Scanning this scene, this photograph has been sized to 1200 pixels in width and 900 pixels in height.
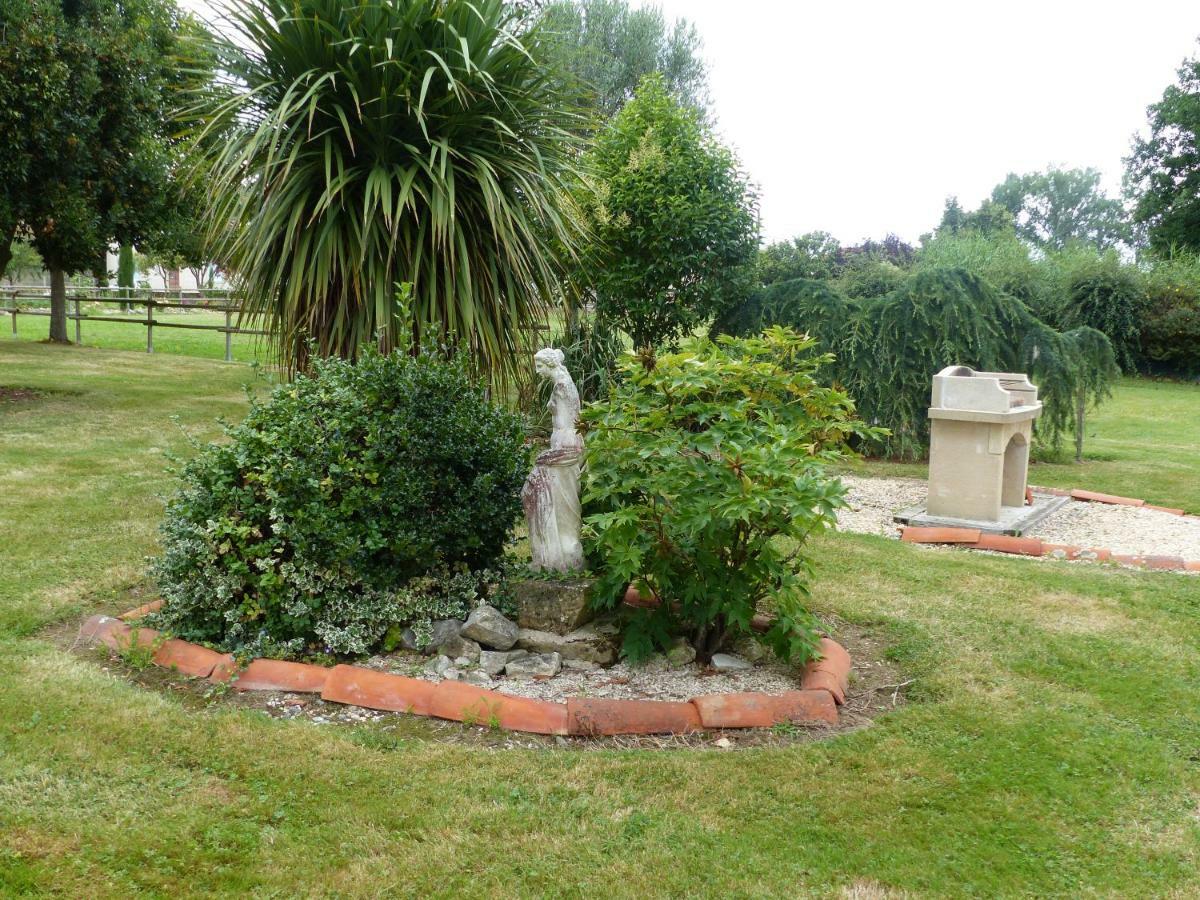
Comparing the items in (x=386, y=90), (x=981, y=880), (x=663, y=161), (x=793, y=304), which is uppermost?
(x=663, y=161)

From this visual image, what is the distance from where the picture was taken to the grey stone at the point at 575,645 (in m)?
3.83

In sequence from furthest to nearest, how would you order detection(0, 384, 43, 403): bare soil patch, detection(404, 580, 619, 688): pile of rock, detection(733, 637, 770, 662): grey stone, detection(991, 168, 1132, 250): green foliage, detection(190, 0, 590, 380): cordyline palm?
detection(991, 168, 1132, 250): green foliage < detection(0, 384, 43, 403): bare soil patch < detection(190, 0, 590, 380): cordyline palm < detection(733, 637, 770, 662): grey stone < detection(404, 580, 619, 688): pile of rock

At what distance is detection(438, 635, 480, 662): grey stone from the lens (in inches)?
149

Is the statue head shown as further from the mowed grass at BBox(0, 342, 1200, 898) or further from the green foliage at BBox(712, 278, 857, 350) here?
the green foliage at BBox(712, 278, 857, 350)

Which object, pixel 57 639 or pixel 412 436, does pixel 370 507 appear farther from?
pixel 57 639

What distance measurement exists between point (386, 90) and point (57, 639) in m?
3.14

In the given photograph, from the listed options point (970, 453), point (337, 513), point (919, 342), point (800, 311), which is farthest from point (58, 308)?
point (970, 453)


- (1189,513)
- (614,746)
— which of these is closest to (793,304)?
(1189,513)

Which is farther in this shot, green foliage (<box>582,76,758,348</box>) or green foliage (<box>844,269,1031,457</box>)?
green foliage (<box>844,269,1031,457</box>)

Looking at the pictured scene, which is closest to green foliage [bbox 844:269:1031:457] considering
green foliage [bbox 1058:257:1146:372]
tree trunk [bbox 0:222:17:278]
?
tree trunk [bbox 0:222:17:278]

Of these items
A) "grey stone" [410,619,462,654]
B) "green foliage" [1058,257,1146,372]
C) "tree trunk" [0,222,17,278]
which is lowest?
"grey stone" [410,619,462,654]

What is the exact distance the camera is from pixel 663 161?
9.27 m

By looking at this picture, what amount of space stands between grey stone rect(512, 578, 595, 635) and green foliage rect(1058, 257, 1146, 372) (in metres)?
18.1

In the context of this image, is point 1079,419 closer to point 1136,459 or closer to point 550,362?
point 1136,459
